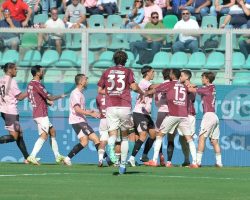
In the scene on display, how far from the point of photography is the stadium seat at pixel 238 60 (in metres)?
23.5

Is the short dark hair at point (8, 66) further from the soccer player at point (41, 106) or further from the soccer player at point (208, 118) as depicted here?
the soccer player at point (208, 118)

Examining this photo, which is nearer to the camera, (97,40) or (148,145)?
(148,145)

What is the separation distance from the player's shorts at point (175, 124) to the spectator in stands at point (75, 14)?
5742 mm

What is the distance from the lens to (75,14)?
2688 cm

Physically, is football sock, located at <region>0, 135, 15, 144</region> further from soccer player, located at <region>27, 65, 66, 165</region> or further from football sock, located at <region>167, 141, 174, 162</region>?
football sock, located at <region>167, 141, 174, 162</region>

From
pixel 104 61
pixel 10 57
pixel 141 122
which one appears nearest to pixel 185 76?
pixel 141 122

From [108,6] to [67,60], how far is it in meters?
3.37

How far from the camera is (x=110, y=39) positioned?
24.0 meters

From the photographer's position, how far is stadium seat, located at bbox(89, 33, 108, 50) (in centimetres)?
2403

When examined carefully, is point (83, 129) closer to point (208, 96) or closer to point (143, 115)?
point (143, 115)

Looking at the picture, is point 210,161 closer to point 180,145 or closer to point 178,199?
point 180,145

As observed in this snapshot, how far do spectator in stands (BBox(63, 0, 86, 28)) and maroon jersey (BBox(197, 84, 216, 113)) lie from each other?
5.58 metres

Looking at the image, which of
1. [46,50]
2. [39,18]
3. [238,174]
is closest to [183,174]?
[238,174]

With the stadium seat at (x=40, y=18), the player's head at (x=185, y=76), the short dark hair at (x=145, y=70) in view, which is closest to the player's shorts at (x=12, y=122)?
the short dark hair at (x=145, y=70)
